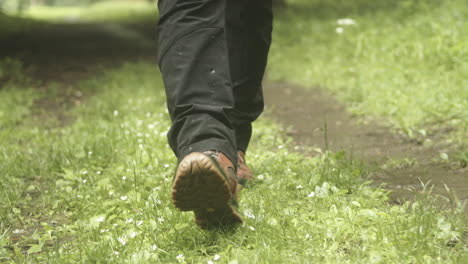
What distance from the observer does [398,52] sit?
5715mm

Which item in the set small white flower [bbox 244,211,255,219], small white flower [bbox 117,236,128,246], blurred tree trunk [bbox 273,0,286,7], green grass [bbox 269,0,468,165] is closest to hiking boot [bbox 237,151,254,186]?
small white flower [bbox 244,211,255,219]

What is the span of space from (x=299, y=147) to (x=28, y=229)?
6.26 feet

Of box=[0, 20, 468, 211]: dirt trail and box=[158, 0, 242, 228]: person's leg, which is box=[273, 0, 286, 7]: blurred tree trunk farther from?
box=[158, 0, 242, 228]: person's leg

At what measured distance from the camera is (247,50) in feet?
7.80

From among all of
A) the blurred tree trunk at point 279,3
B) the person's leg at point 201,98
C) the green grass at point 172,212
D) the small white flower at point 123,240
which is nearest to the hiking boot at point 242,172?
the green grass at point 172,212

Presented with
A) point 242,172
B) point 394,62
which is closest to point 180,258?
point 242,172

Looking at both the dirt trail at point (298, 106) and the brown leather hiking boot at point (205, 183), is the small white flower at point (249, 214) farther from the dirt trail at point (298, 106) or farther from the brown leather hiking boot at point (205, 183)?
the dirt trail at point (298, 106)

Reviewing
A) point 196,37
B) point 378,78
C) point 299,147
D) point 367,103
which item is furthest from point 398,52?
point 196,37

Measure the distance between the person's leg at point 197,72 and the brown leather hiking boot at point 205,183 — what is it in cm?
10

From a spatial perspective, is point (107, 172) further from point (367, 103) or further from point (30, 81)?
point (30, 81)

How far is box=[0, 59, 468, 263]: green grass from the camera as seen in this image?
1807 millimetres

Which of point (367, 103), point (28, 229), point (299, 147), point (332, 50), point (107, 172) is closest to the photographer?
point (28, 229)

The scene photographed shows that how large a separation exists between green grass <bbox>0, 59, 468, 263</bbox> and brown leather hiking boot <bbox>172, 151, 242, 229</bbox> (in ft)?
0.73

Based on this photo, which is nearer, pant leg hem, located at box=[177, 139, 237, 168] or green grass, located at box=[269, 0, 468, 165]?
pant leg hem, located at box=[177, 139, 237, 168]
